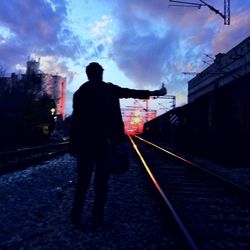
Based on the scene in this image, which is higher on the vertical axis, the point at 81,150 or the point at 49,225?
the point at 81,150

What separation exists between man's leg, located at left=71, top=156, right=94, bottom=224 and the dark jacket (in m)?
0.14

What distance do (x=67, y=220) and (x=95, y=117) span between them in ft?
4.62

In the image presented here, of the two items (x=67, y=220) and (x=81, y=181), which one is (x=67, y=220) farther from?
(x=81, y=181)

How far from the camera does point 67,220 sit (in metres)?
4.91

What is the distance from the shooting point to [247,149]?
14.6 metres

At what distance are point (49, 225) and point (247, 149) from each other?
11370 millimetres

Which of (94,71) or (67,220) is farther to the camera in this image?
(67,220)

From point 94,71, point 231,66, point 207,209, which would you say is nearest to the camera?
point 94,71

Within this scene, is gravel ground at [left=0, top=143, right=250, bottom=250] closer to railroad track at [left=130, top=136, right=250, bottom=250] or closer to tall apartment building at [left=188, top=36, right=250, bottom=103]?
railroad track at [left=130, top=136, right=250, bottom=250]

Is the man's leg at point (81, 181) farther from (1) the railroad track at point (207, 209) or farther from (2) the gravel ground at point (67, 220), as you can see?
(1) the railroad track at point (207, 209)

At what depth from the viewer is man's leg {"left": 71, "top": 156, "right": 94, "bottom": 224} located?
15.0 feet

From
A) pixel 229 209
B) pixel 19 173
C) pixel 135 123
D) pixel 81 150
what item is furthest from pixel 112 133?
pixel 135 123

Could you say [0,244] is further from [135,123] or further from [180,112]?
A: [135,123]

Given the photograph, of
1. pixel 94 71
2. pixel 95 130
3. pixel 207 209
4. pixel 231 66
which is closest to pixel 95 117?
pixel 95 130
